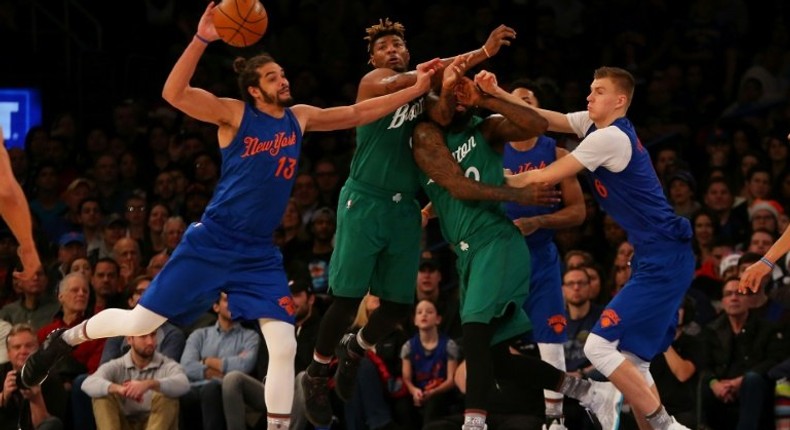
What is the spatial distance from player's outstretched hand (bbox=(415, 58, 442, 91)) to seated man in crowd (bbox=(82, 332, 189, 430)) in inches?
132

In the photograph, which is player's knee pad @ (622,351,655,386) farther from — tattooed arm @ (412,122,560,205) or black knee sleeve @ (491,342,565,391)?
tattooed arm @ (412,122,560,205)

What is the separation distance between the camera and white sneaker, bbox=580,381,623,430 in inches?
344

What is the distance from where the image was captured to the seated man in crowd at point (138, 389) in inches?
410

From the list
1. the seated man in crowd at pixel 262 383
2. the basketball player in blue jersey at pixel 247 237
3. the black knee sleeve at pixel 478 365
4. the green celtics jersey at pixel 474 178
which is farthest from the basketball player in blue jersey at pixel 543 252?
the seated man in crowd at pixel 262 383

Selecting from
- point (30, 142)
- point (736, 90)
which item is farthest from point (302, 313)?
point (736, 90)

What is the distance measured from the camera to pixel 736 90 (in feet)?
47.5

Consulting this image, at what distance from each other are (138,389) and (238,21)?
132 inches

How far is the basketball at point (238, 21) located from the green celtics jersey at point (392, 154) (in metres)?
0.91

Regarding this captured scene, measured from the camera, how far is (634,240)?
8320mm

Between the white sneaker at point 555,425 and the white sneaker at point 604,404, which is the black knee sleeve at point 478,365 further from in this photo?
the white sneaker at point 555,425

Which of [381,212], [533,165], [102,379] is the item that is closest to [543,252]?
[533,165]

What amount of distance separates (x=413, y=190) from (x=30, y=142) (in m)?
6.57

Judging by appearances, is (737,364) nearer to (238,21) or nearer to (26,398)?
(238,21)

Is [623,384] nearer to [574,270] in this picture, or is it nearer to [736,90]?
[574,270]
